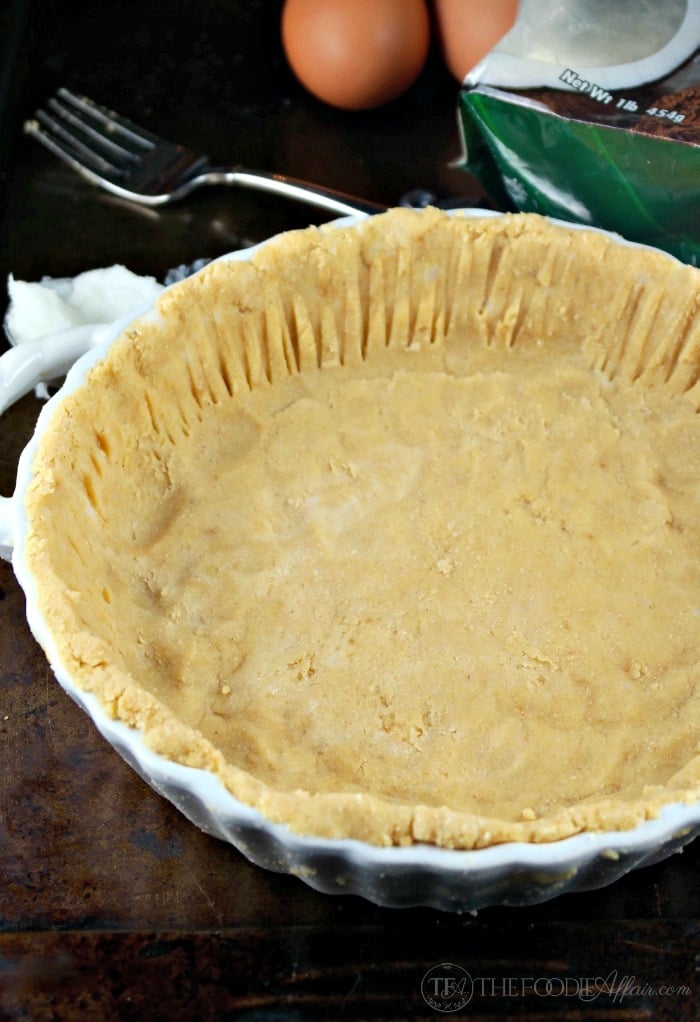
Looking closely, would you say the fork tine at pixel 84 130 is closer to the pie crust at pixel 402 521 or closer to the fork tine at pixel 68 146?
the fork tine at pixel 68 146

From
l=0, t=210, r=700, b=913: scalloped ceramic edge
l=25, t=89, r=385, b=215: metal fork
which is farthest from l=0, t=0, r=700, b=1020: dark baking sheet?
l=25, t=89, r=385, b=215: metal fork

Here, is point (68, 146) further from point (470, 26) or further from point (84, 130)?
point (470, 26)

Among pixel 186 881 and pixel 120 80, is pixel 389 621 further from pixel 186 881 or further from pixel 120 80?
pixel 120 80

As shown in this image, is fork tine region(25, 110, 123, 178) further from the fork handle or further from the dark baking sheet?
the dark baking sheet

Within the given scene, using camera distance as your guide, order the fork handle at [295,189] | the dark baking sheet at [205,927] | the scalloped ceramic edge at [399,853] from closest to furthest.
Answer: the scalloped ceramic edge at [399,853], the dark baking sheet at [205,927], the fork handle at [295,189]

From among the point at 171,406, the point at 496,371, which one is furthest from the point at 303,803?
the point at 496,371

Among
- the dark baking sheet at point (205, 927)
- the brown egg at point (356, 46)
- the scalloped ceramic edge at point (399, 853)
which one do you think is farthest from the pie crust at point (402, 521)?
the brown egg at point (356, 46)

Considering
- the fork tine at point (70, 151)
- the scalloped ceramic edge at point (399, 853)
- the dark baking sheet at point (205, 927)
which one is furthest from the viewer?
the fork tine at point (70, 151)
